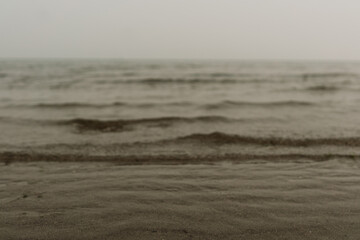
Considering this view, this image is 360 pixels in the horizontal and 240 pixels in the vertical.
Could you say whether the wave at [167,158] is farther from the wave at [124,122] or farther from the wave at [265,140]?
the wave at [124,122]

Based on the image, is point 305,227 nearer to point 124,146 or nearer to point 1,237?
point 1,237

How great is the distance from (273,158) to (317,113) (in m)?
5.92

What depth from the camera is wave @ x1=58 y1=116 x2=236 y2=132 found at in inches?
358

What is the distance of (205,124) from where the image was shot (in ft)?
31.1

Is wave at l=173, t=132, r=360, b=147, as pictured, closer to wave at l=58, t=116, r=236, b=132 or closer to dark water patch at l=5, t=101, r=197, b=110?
wave at l=58, t=116, r=236, b=132

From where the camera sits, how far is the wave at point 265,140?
7.09 meters

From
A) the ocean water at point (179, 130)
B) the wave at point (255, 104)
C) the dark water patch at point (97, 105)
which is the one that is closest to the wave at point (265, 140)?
the ocean water at point (179, 130)

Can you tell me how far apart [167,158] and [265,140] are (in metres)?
2.53

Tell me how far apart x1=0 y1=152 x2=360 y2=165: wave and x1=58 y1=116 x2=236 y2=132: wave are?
2635 mm

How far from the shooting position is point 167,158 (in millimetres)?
6156

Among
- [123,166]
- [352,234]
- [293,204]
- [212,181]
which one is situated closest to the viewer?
[352,234]

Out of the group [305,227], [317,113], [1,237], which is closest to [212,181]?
[305,227]

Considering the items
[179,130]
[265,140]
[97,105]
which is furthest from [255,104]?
[97,105]

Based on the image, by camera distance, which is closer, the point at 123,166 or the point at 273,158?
the point at 123,166
